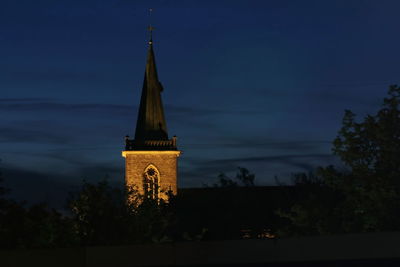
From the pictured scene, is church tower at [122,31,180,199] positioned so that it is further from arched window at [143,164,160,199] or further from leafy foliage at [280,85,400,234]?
leafy foliage at [280,85,400,234]

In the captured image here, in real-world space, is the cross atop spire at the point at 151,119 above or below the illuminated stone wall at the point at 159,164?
above

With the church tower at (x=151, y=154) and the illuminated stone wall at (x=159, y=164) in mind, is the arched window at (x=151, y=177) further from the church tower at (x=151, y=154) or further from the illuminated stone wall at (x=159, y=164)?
the illuminated stone wall at (x=159, y=164)

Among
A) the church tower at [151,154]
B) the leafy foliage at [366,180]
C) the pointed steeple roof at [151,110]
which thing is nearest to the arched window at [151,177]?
the church tower at [151,154]

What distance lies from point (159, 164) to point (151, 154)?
1350mm

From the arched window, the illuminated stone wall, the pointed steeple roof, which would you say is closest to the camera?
the arched window

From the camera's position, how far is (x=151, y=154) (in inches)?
3238

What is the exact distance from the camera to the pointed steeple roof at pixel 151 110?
84312mm

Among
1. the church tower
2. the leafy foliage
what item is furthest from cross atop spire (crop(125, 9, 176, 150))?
the leafy foliage

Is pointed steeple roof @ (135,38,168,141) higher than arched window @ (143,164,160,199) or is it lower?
higher

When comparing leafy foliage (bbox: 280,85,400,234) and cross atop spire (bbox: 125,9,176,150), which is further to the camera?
cross atop spire (bbox: 125,9,176,150)

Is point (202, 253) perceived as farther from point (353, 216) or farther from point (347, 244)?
point (353, 216)

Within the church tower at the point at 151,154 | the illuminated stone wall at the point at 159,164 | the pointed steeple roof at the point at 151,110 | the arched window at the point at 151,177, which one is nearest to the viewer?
the arched window at the point at 151,177

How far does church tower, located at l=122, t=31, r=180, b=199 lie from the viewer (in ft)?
267

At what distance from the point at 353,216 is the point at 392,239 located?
21.8 meters
